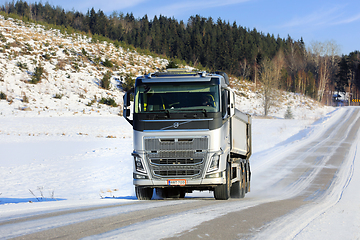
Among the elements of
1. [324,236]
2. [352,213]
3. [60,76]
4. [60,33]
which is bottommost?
[352,213]

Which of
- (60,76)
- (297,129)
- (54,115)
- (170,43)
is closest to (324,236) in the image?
(54,115)

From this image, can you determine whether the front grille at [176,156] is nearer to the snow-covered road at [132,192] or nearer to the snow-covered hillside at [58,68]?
the snow-covered road at [132,192]

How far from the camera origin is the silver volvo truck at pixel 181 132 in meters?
8.73

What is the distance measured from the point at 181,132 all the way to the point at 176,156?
24.0 inches

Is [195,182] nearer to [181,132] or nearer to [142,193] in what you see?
[181,132]

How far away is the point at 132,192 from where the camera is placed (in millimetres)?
13820

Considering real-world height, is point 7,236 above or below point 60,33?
below

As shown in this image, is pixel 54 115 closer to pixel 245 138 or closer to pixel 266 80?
pixel 245 138

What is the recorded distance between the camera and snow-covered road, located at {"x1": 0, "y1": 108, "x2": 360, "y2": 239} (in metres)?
5.71

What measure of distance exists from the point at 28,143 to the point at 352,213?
68.6ft

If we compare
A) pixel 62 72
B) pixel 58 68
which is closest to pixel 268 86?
pixel 62 72

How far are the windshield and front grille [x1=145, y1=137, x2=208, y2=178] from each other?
32.6 inches

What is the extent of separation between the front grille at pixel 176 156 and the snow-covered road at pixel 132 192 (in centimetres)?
79

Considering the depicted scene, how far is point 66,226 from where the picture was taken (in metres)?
5.66
